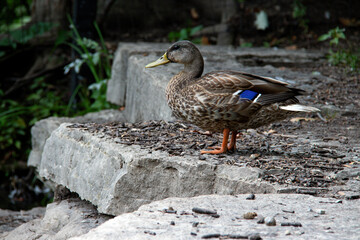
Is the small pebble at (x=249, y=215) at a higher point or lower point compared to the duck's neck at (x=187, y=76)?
lower

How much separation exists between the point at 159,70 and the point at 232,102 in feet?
7.56

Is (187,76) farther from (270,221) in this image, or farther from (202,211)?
(270,221)

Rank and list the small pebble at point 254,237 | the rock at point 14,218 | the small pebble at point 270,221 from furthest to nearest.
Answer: the rock at point 14,218 < the small pebble at point 270,221 < the small pebble at point 254,237

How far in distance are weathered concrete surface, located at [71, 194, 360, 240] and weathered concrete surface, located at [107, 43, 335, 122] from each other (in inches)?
74.6

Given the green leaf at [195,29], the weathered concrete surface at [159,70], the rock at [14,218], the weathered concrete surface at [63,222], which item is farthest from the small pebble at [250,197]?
the green leaf at [195,29]

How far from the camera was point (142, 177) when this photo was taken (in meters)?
3.48

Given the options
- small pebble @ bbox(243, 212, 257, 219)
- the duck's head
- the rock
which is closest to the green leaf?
the rock

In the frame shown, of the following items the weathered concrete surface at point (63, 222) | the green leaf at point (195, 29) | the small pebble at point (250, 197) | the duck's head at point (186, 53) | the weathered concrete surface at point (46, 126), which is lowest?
the weathered concrete surface at point (63, 222)

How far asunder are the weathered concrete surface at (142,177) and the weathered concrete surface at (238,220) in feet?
0.83

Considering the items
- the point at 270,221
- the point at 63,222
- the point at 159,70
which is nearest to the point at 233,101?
the point at 270,221

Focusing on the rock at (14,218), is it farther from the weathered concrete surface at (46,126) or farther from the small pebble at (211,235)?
the small pebble at (211,235)

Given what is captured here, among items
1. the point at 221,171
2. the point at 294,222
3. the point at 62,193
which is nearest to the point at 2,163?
the point at 62,193

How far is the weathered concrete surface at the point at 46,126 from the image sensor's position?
6434 mm

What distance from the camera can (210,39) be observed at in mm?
9133
